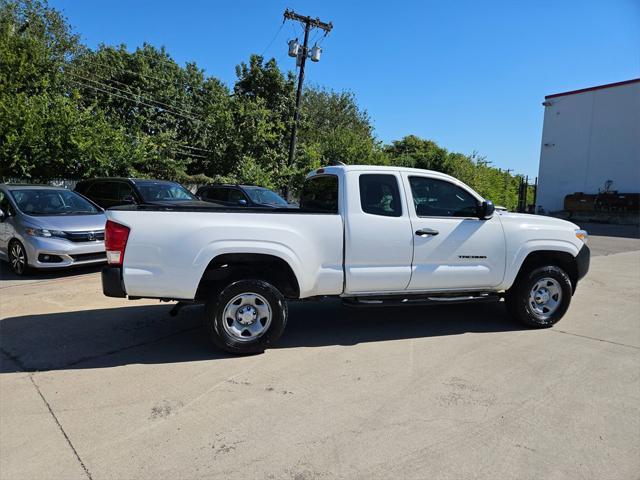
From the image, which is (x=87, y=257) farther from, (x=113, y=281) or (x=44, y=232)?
(x=113, y=281)

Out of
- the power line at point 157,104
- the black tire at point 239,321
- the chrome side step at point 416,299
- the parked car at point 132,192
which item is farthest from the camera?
the power line at point 157,104

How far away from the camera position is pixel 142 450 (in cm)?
299

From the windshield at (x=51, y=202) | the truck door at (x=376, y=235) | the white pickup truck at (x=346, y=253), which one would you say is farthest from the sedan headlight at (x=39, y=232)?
the truck door at (x=376, y=235)

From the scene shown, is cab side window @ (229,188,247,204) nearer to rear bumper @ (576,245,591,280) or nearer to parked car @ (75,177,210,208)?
parked car @ (75,177,210,208)

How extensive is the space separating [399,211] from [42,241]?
6429 millimetres

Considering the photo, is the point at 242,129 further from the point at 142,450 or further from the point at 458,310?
the point at 142,450

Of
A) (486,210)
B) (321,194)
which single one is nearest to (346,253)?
(321,194)

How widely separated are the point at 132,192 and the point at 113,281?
7439 mm

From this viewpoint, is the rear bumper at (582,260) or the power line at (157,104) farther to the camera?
the power line at (157,104)

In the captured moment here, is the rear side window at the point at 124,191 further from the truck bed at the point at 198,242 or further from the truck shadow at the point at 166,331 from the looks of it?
the truck bed at the point at 198,242

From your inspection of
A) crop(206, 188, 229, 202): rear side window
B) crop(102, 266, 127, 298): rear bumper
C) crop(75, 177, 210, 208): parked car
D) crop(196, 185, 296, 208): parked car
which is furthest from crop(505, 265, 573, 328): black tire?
crop(206, 188, 229, 202): rear side window

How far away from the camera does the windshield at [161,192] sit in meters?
Result: 11.0

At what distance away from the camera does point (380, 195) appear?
5.08 m

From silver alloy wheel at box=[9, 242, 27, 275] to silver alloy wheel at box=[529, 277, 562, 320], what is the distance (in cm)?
830
